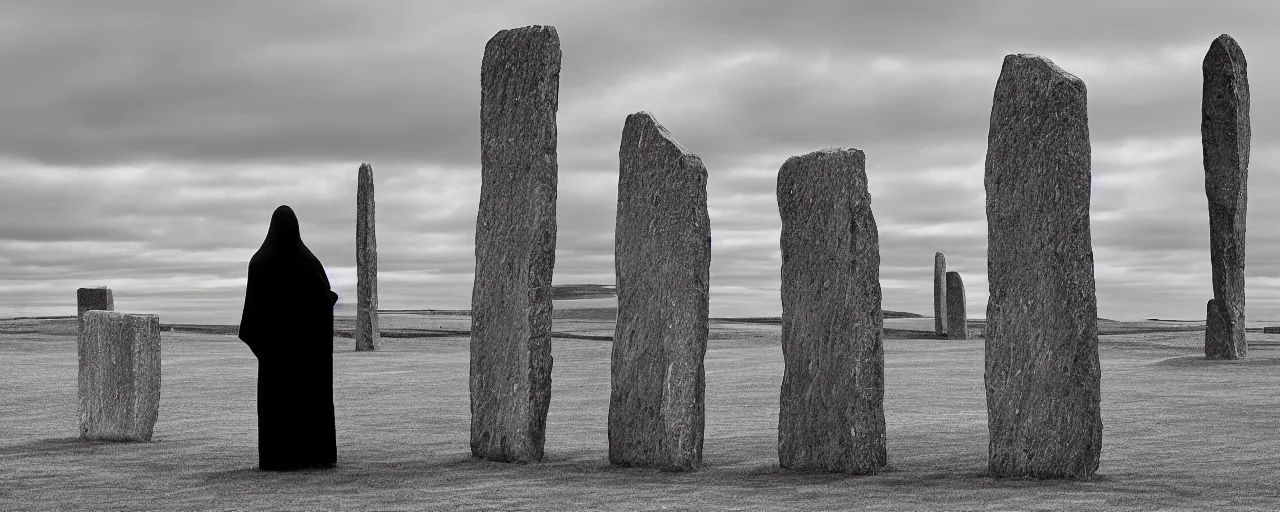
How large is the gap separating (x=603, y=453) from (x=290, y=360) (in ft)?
9.75

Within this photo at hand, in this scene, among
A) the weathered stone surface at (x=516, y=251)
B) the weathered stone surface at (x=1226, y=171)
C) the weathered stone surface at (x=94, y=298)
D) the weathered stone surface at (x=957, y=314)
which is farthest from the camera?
the weathered stone surface at (x=957, y=314)

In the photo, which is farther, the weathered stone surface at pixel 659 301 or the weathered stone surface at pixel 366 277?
the weathered stone surface at pixel 366 277

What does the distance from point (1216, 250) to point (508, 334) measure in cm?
1534

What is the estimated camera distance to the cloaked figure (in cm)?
1108

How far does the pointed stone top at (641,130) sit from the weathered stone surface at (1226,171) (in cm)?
1446

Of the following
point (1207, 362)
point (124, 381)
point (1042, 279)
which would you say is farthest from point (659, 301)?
point (1207, 362)

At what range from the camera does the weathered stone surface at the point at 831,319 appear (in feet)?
33.9

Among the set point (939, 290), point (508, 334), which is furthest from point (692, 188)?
point (939, 290)

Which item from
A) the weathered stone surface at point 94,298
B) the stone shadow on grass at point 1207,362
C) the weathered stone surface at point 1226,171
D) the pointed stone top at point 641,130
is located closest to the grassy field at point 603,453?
the stone shadow on grass at point 1207,362

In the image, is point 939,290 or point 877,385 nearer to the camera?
point 877,385

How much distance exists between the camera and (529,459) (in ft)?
37.3

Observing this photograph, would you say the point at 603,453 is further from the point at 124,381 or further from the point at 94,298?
the point at 94,298

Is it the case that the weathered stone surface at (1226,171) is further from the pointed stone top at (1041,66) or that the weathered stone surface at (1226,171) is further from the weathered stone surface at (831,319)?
the weathered stone surface at (831,319)

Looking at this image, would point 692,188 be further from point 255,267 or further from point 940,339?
point 940,339
